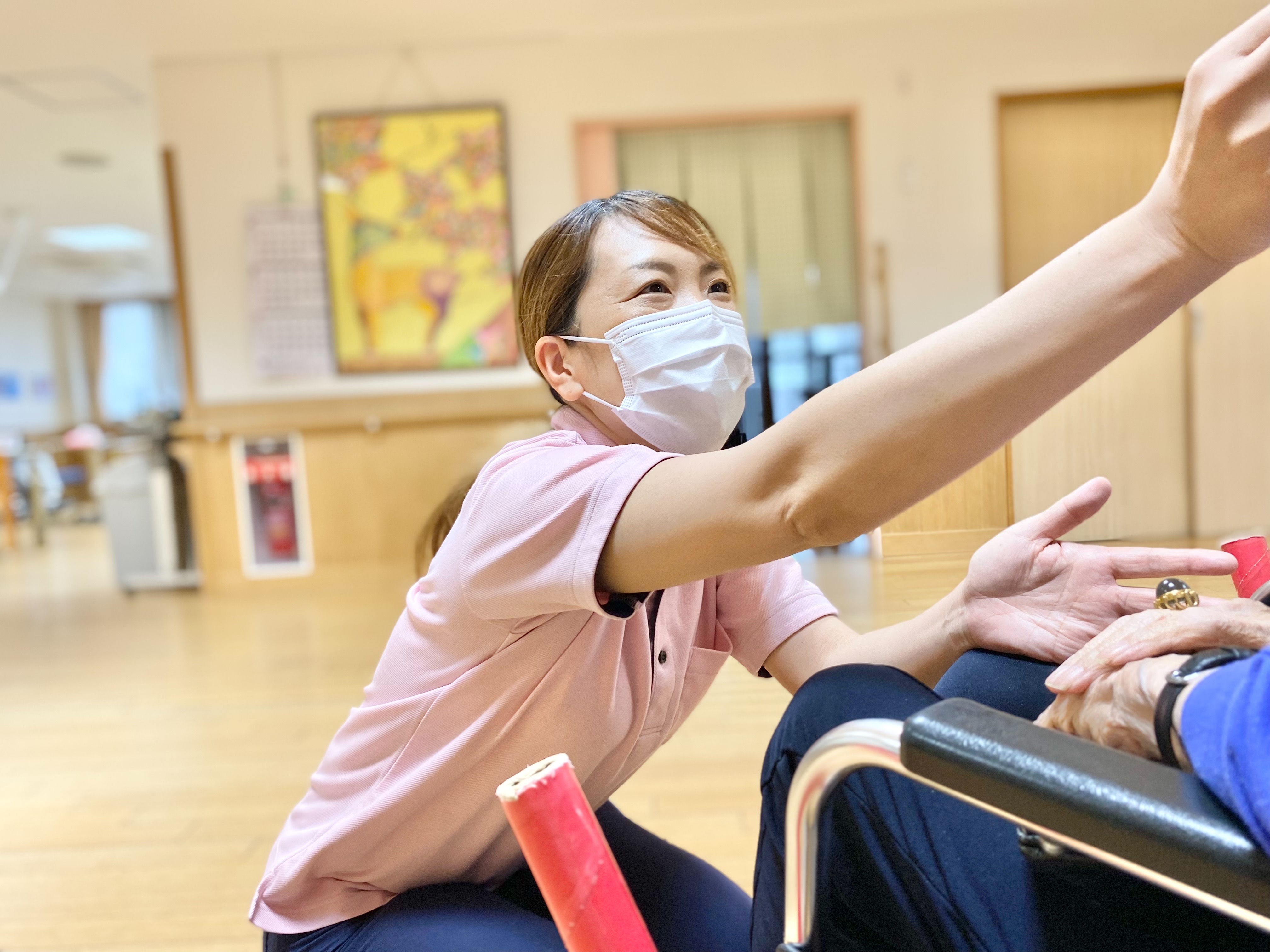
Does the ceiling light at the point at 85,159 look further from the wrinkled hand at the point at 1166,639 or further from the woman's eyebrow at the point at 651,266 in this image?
the wrinkled hand at the point at 1166,639

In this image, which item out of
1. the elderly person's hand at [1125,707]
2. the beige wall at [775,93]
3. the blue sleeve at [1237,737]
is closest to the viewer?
the blue sleeve at [1237,737]

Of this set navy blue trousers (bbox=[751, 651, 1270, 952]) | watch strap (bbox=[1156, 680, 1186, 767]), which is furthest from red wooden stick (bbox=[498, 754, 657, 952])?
watch strap (bbox=[1156, 680, 1186, 767])

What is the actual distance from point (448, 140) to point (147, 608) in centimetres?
252

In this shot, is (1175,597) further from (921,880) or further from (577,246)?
(577,246)

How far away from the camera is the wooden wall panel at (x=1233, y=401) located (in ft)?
3.12

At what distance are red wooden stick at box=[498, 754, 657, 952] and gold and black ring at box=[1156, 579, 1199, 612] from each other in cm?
41

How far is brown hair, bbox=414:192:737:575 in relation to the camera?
0.85 metres

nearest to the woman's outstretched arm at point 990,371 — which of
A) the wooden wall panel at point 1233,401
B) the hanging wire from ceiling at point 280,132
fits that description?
the wooden wall panel at point 1233,401

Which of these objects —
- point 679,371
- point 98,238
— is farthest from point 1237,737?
point 98,238

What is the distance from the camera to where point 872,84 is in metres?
→ 4.11

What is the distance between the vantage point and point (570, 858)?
571 mm

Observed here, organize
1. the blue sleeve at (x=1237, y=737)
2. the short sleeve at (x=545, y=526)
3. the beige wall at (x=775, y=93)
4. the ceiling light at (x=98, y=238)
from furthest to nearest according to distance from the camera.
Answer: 1. the ceiling light at (x=98, y=238)
2. the beige wall at (x=775, y=93)
3. the short sleeve at (x=545, y=526)
4. the blue sleeve at (x=1237, y=737)

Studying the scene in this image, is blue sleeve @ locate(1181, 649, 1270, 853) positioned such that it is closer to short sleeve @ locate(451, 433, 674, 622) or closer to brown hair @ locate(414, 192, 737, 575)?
short sleeve @ locate(451, 433, 674, 622)

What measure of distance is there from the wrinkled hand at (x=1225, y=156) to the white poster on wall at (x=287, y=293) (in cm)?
421
